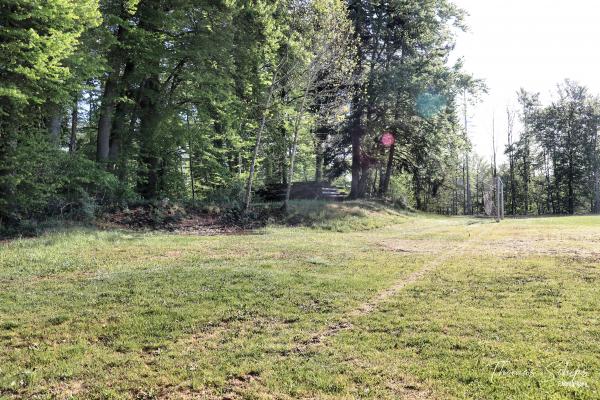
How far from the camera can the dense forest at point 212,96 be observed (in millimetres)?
12570

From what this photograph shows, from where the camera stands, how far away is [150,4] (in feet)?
60.8

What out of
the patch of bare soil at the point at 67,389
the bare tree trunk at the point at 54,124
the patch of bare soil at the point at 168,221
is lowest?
the patch of bare soil at the point at 67,389

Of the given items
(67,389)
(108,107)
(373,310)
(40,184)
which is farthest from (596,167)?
(67,389)

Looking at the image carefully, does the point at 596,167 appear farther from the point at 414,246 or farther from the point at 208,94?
the point at 208,94

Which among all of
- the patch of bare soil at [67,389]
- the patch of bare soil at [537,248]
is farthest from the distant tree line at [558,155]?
the patch of bare soil at [67,389]

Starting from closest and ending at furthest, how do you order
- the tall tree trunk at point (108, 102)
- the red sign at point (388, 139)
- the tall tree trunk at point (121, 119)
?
the tall tree trunk at point (108, 102)
the tall tree trunk at point (121, 119)
the red sign at point (388, 139)

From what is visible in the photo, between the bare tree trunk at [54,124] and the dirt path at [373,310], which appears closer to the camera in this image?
the dirt path at [373,310]

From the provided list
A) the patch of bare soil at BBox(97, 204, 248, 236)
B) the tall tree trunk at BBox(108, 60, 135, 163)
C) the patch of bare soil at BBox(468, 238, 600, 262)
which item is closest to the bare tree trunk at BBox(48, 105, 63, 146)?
the patch of bare soil at BBox(97, 204, 248, 236)

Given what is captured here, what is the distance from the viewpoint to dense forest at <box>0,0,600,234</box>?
12.6 m

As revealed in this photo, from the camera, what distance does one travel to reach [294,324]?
6.04 m

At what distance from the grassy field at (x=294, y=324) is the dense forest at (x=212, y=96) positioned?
4.68 meters

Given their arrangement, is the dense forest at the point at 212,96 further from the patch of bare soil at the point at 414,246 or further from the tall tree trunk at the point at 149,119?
the patch of bare soil at the point at 414,246

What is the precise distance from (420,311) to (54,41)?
436 inches

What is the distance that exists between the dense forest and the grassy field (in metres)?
4.68
